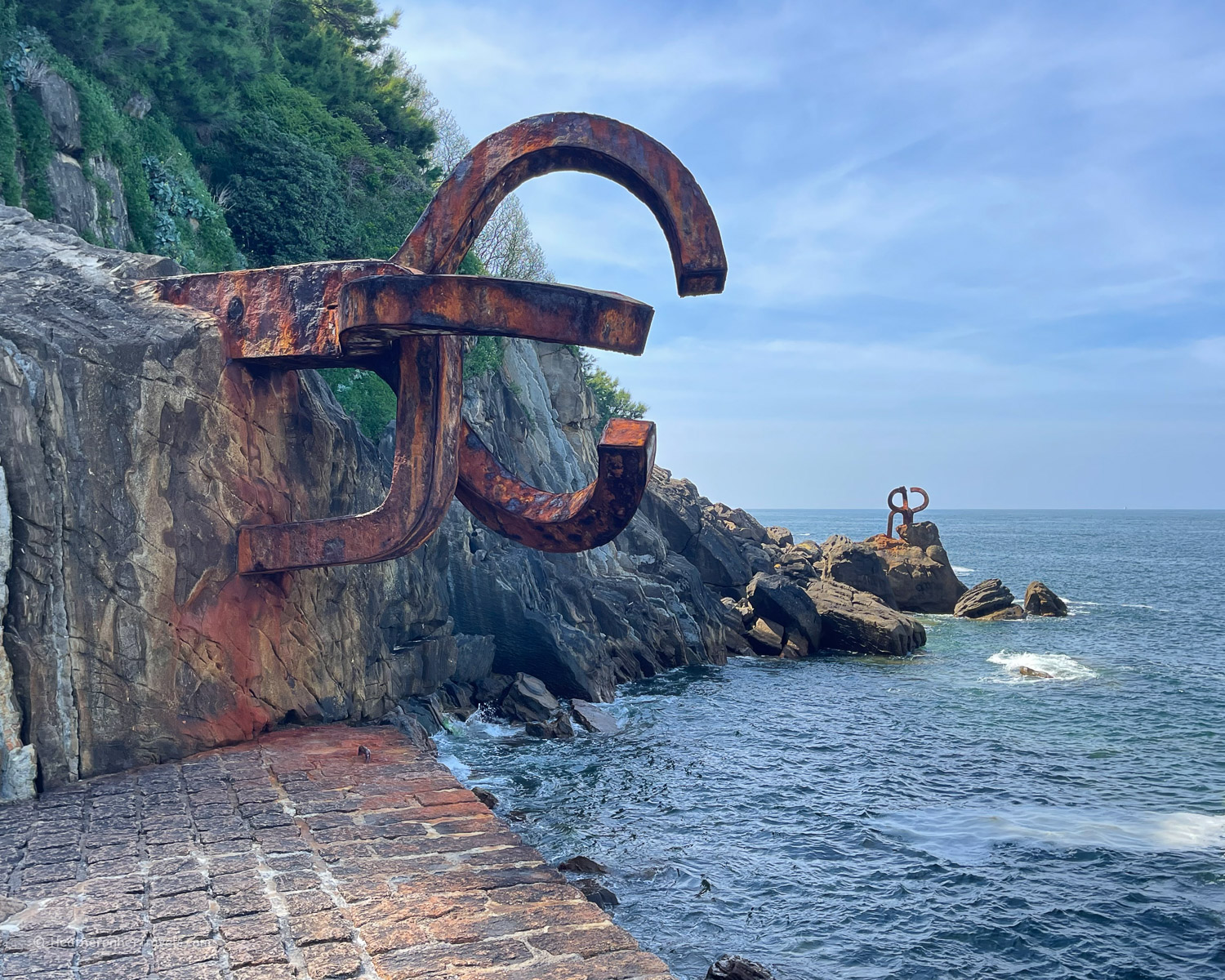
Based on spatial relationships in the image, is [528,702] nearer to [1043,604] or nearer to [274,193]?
[274,193]

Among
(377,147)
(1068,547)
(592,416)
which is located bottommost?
(1068,547)

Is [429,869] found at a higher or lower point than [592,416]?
lower

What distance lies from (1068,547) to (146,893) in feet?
288

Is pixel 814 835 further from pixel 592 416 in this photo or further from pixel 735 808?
pixel 592 416

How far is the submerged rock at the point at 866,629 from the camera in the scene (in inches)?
908

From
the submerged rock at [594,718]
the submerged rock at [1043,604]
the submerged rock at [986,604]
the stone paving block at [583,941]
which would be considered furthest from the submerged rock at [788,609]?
the stone paving block at [583,941]

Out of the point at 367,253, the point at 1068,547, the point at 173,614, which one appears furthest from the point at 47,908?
the point at 1068,547

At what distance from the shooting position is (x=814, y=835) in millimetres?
10422

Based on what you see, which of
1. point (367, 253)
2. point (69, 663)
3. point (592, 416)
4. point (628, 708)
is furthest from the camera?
point (592, 416)

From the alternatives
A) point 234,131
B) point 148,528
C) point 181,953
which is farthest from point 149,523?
point 234,131

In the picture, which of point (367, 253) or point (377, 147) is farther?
point (377, 147)

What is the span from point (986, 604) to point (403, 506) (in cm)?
2727

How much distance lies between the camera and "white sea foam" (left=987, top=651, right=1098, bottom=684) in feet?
66.3

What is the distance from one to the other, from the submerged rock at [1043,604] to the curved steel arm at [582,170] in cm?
2883
